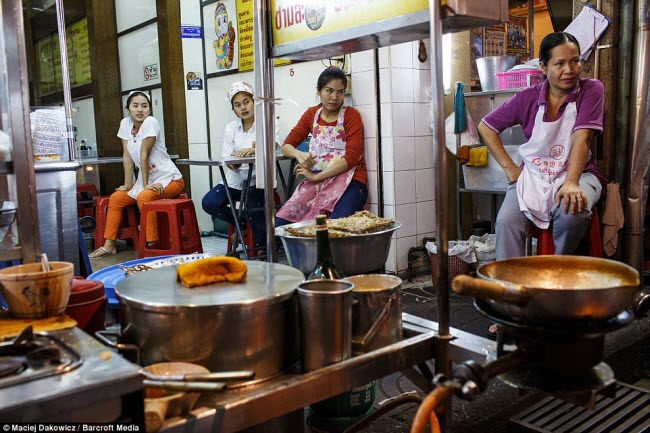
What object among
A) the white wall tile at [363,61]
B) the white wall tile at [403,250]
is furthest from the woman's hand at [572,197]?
the white wall tile at [363,61]

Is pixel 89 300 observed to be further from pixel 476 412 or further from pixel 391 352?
pixel 476 412

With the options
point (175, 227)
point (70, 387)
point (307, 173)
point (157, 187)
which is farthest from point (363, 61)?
point (70, 387)

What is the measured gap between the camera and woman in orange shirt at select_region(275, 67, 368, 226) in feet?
16.5

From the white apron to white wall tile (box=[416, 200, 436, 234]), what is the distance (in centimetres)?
167

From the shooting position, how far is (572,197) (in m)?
3.48

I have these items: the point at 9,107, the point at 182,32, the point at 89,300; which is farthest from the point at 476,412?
the point at 182,32

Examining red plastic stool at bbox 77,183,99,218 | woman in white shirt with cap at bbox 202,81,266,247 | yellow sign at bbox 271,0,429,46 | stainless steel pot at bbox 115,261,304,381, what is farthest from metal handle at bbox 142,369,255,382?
red plastic stool at bbox 77,183,99,218

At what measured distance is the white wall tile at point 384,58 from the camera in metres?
4.99

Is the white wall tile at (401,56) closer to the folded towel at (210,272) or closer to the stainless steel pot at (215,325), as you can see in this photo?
the folded towel at (210,272)

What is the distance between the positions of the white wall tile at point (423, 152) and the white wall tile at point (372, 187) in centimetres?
42

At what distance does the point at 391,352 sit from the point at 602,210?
336 centimetres

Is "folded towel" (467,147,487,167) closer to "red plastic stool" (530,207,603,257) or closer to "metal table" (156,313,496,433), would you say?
"red plastic stool" (530,207,603,257)

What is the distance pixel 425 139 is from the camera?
543 cm

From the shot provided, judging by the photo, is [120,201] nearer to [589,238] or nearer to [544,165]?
[544,165]
